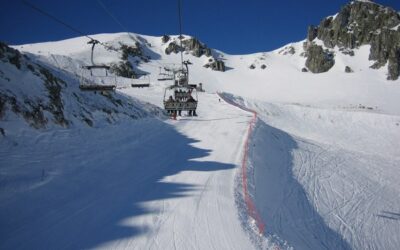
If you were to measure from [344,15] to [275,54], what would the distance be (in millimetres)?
34736

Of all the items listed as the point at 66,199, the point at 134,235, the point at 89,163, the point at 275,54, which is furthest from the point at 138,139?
the point at 275,54

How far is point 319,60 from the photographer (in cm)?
12206

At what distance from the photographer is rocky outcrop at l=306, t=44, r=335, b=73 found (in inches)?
4706

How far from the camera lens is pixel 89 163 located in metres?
11.7

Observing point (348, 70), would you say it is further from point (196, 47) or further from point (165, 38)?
point (165, 38)

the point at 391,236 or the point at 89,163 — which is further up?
the point at 89,163

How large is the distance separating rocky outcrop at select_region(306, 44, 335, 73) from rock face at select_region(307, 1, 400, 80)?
5974mm

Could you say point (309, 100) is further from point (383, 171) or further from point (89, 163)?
point (89, 163)

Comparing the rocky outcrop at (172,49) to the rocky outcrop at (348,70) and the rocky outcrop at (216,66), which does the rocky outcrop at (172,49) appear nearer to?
the rocky outcrop at (216,66)

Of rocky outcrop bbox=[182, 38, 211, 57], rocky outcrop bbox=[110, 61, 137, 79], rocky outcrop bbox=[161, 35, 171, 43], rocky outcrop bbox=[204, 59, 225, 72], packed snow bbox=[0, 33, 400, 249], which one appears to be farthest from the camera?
rocky outcrop bbox=[161, 35, 171, 43]

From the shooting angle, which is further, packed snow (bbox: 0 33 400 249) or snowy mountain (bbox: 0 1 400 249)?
snowy mountain (bbox: 0 1 400 249)

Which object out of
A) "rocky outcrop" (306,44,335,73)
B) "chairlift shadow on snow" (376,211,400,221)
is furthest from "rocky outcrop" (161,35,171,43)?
"chairlift shadow on snow" (376,211,400,221)

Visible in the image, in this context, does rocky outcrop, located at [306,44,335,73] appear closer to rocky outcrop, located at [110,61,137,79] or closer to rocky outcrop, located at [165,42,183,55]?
rocky outcrop, located at [165,42,183,55]

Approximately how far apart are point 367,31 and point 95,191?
5302 inches
